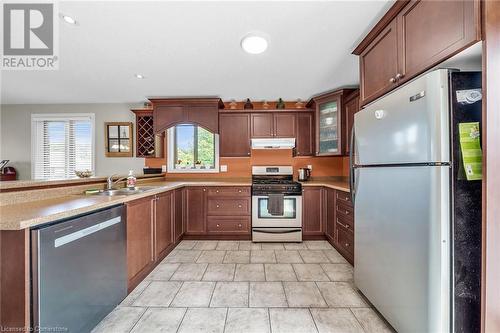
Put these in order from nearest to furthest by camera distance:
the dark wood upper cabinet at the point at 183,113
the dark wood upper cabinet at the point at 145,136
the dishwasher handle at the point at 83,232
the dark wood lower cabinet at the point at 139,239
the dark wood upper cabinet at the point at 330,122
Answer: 1. the dishwasher handle at the point at 83,232
2. the dark wood lower cabinet at the point at 139,239
3. the dark wood upper cabinet at the point at 330,122
4. the dark wood upper cabinet at the point at 183,113
5. the dark wood upper cabinet at the point at 145,136

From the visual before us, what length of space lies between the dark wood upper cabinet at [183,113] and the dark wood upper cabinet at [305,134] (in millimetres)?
1421

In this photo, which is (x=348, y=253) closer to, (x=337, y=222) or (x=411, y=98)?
(x=337, y=222)

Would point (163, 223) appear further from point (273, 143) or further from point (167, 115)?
point (273, 143)

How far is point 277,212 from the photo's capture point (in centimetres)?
335

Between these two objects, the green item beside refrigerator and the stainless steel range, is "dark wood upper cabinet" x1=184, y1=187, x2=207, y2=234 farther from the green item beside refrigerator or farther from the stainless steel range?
the green item beside refrigerator

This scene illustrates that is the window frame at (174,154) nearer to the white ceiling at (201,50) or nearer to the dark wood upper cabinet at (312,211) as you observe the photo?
the white ceiling at (201,50)

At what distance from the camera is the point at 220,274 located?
2.35m

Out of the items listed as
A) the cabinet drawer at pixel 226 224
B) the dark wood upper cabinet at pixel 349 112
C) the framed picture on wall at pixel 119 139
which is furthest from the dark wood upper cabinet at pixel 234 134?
the framed picture on wall at pixel 119 139

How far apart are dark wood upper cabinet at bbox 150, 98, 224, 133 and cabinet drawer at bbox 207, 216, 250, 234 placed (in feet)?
4.87

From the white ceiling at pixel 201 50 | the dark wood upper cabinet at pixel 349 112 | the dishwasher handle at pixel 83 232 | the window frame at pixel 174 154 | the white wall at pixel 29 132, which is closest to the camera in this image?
the dishwasher handle at pixel 83 232

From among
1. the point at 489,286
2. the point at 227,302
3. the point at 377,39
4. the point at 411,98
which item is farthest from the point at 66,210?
the point at 377,39

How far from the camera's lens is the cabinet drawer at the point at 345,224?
99.4 inches

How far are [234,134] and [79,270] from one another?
288 centimetres

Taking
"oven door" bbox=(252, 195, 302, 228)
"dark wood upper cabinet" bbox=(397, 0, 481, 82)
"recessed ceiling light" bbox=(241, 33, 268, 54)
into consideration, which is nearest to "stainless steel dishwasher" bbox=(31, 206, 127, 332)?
"recessed ceiling light" bbox=(241, 33, 268, 54)
